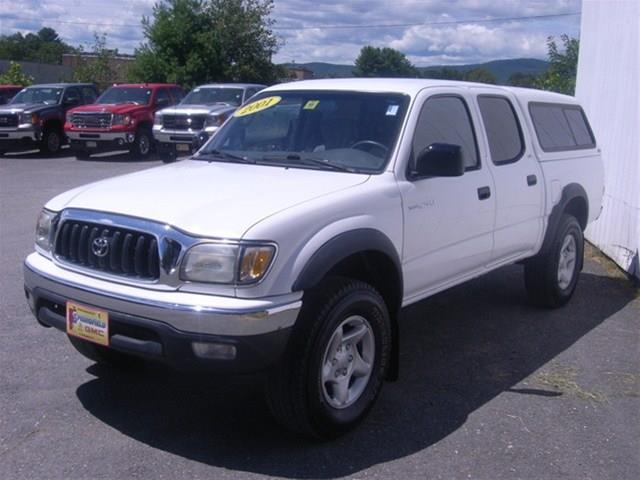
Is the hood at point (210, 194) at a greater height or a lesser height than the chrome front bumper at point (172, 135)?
Result: greater

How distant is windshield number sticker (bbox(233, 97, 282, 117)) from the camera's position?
232 inches

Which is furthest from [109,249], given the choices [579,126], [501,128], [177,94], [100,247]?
[177,94]

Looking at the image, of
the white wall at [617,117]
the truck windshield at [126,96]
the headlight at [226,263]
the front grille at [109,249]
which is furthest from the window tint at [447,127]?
the truck windshield at [126,96]

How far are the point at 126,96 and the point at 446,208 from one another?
1731 cm

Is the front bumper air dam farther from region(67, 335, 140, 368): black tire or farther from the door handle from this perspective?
the door handle

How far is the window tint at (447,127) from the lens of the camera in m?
5.34

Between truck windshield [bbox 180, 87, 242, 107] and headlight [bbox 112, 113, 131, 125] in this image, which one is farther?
headlight [bbox 112, 113, 131, 125]

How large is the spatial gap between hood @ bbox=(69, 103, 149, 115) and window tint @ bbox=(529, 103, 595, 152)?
1432 centimetres

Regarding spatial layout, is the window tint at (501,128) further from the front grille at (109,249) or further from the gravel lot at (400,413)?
the front grille at (109,249)

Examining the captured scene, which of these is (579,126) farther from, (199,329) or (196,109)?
(196,109)

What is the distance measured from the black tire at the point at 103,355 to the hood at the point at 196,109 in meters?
13.8

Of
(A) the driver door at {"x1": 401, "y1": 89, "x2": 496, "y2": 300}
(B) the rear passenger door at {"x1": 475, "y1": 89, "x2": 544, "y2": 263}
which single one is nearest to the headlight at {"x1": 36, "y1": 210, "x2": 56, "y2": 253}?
(A) the driver door at {"x1": 401, "y1": 89, "x2": 496, "y2": 300}

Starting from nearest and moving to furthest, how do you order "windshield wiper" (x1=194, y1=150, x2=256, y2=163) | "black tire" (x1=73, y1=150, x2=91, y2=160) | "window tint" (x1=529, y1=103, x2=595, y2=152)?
"windshield wiper" (x1=194, y1=150, x2=256, y2=163)
"window tint" (x1=529, y1=103, x2=595, y2=152)
"black tire" (x1=73, y1=150, x2=91, y2=160)

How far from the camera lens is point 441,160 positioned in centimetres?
491
